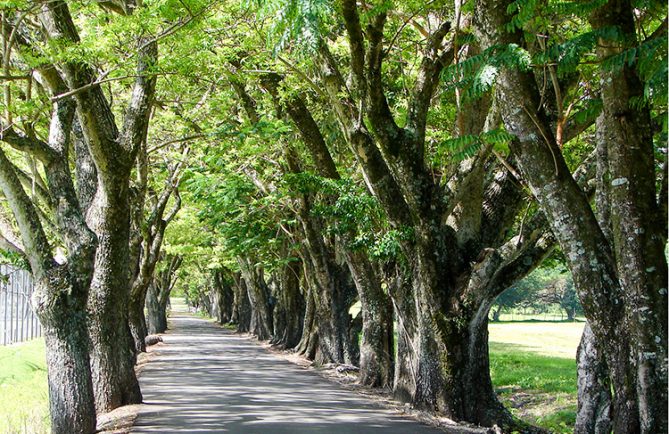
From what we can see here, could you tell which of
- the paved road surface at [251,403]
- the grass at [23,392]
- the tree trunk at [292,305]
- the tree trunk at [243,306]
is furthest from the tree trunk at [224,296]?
the paved road surface at [251,403]

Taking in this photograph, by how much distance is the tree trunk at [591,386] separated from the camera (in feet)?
35.7

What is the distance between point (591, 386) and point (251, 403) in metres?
6.52

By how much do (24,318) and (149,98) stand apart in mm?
25286

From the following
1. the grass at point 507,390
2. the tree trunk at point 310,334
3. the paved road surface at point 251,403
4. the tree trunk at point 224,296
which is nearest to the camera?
the paved road surface at point 251,403

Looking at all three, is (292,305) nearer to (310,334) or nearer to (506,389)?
(310,334)

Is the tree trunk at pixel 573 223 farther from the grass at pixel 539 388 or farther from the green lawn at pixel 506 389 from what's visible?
the grass at pixel 539 388

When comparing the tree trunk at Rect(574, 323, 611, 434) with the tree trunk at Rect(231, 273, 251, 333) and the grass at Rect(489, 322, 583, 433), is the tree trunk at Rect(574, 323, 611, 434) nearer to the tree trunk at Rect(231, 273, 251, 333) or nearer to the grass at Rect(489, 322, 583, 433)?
the grass at Rect(489, 322, 583, 433)

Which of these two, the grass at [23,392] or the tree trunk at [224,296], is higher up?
the tree trunk at [224,296]

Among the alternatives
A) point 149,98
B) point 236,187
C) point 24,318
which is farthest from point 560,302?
point 149,98

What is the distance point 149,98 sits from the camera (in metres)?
12.0

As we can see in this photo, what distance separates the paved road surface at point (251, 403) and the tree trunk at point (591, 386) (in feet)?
7.75

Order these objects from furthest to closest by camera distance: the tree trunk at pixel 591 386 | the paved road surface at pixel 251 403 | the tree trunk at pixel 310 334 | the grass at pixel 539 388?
the tree trunk at pixel 310 334 < the grass at pixel 539 388 < the paved road surface at pixel 251 403 < the tree trunk at pixel 591 386

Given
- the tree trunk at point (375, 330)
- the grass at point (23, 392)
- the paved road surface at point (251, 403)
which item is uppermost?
the tree trunk at point (375, 330)

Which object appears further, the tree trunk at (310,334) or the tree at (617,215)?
the tree trunk at (310,334)
